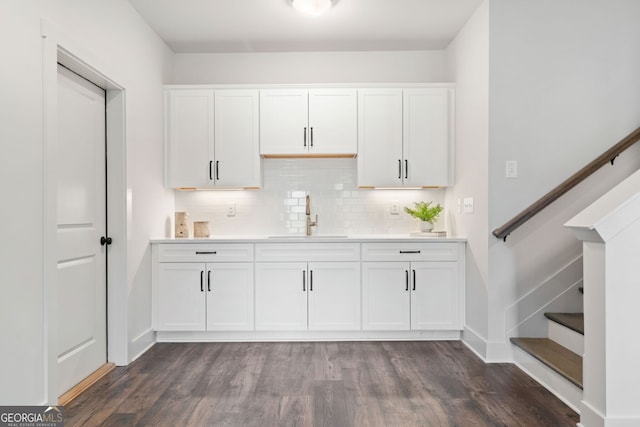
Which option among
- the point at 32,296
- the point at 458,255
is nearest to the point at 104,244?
the point at 32,296

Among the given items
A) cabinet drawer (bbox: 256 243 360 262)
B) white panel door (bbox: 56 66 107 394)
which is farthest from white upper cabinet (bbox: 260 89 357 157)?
white panel door (bbox: 56 66 107 394)

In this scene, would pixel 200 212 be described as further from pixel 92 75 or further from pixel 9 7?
pixel 9 7

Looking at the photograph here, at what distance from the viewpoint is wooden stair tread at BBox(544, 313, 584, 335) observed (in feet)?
8.90

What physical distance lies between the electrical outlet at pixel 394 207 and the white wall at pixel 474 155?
606 mm

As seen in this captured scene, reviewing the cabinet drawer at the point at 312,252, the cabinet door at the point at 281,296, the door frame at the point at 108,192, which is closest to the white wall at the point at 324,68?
the door frame at the point at 108,192

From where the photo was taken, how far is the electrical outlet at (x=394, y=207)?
167 inches

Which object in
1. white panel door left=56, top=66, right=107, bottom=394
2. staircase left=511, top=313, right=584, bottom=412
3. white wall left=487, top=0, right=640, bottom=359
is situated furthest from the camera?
white wall left=487, top=0, right=640, bottom=359

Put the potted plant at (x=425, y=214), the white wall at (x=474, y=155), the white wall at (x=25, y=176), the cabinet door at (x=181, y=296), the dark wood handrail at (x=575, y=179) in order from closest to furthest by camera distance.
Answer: the white wall at (x=25, y=176), the dark wood handrail at (x=575, y=179), the white wall at (x=474, y=155), the cabinet door at (x=181, y=296), the potted plant at (x=425, y=214)

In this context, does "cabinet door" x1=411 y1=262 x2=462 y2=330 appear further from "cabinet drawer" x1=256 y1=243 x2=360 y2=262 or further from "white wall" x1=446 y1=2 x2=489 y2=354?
"cabinet drawer" x1=256 y1=243 x2=360 y2=262

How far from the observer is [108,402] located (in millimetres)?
2457

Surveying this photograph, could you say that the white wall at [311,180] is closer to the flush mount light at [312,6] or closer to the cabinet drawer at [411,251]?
→ the cabinet drawer at [411,251]

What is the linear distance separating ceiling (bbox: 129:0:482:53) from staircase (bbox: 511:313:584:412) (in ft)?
8.14

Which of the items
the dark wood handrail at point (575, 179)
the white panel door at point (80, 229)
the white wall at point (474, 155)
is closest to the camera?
the white panel door at point (80, 229)

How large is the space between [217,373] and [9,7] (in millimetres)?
2398
